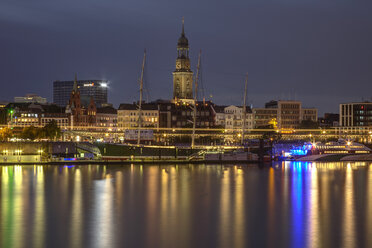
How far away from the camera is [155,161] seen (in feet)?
222

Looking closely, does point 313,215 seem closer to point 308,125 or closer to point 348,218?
point 348,218

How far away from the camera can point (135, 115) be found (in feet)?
366

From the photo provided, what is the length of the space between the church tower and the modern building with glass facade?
198 feet

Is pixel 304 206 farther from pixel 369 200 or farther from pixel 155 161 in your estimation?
pixel 155 161

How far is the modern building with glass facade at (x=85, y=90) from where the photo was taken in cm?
18450

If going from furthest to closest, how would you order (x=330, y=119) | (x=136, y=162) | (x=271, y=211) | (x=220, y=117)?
(x=330, y=119) → (x=220, y=117) → (x=136, y=162) → (x=271, y=211)

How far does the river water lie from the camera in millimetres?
27125

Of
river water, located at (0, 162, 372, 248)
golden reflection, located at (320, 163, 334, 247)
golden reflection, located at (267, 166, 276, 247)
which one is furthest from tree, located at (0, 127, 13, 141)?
golden reflection, located at (320, 163, 334, 247)

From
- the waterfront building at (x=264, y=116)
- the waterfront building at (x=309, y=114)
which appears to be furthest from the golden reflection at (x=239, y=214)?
the waterfront building at (x=309, y=114)

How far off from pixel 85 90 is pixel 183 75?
234 feet

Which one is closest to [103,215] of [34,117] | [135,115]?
[135,115]

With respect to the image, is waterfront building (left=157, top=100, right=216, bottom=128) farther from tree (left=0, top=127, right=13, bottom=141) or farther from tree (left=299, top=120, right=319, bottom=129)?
tree (left=0, top=127, right=13, bottom=141)

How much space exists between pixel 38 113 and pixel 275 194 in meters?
86.6

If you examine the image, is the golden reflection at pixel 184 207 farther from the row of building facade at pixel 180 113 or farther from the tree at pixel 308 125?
the tree at pixel 308 125
